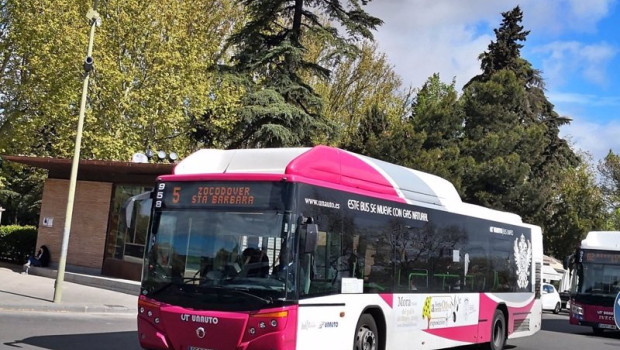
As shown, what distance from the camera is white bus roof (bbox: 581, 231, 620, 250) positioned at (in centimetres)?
2117

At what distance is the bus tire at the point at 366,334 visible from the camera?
9156mm

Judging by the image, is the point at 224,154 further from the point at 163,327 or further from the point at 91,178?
the point at 91,178

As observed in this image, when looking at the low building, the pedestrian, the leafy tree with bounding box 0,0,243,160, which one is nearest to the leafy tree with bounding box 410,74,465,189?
the leafy tree with bounding box 0,0,243,160

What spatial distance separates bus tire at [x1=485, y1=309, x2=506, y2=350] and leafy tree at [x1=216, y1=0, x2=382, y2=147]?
13.3 meters

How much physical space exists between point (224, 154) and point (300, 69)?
19103mm

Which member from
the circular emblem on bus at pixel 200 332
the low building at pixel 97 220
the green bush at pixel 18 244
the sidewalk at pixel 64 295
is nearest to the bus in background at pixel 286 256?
the circular emblem on bus at pixel 200 332

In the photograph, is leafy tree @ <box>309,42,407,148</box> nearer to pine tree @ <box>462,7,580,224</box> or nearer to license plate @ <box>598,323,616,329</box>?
pine tree @ <box>462,7,580,224</box>

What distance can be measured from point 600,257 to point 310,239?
1648 cm

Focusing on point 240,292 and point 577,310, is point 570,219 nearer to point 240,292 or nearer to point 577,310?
point 577,310

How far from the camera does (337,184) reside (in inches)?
360

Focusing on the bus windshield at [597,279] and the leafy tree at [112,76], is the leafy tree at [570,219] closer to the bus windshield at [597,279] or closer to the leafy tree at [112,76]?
the bus windshield at [597,279]

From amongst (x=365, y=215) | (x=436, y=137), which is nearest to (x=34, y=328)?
(x=365, y=215)

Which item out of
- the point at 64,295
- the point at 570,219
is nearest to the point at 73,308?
the point at 64,295

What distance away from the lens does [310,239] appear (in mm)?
7816
